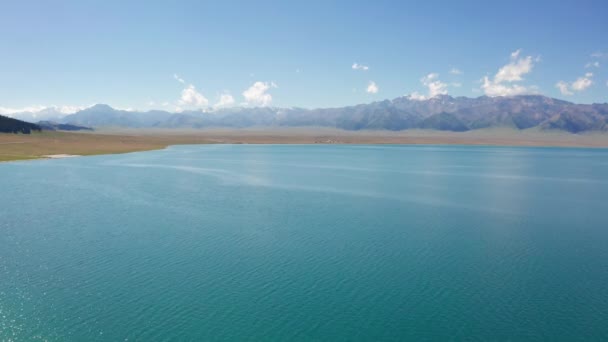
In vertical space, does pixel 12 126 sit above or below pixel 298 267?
above

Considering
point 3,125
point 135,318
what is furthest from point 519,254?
point 3,125

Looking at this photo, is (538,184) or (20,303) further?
(538,184)

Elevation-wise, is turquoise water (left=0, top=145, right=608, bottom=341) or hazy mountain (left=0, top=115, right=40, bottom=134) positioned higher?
hazy mountain (left=0, top=115, right=40, bottom=134)

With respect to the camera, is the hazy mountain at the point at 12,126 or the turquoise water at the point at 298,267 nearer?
the turquoise water at the point at 298,267

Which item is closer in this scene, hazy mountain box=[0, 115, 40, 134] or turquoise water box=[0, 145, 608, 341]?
turquoise water box=[0, 145, 608, 341]

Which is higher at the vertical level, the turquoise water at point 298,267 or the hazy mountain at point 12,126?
the hazy mountain at point 12,126

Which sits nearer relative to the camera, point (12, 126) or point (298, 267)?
point (298, 267)

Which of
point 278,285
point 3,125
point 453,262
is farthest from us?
point 3,125

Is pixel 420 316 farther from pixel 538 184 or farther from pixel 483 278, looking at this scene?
pixel 538 184
